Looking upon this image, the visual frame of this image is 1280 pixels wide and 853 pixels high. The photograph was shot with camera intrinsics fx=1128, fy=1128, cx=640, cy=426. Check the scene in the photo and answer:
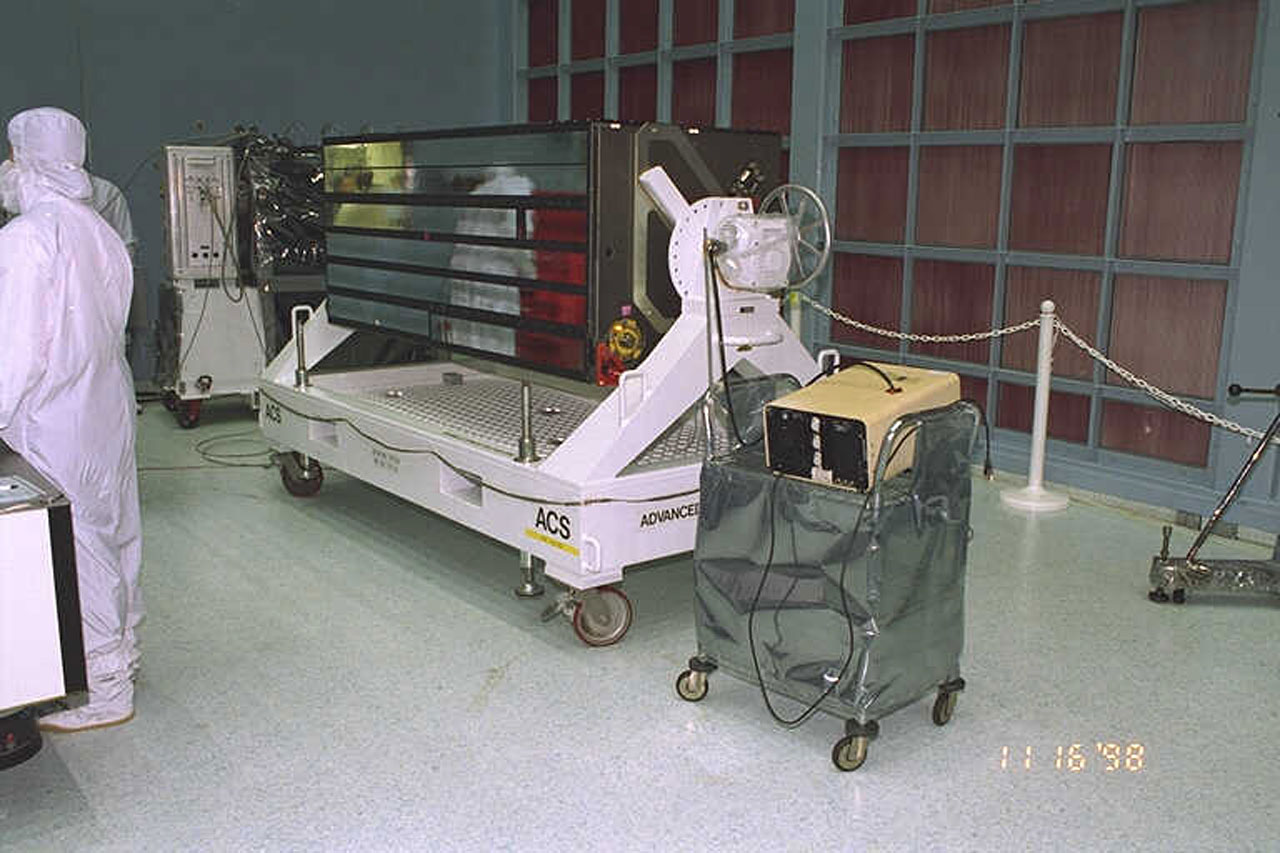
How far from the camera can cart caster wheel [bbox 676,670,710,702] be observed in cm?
Answer: 335

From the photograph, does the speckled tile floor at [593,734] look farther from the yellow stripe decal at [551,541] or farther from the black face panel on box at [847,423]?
the black face panel on box at [847,423]

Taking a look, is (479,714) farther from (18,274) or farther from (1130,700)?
(1130,700)

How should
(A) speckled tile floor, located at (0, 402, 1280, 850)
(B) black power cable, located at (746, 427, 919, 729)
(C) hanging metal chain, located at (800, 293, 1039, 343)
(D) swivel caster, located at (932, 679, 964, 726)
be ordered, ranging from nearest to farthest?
(A) speckled tile floor, located at (0, 402, 1280, 850)
(B) black power cable, located at (746, 427, 919, 729)
(D) swivel caster, located at (932, 679, 964, 726)
(C) hanging metal chain, located at (800, 293, 1039, 343)

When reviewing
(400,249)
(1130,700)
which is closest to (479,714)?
(1130,700)

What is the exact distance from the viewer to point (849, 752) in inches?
116

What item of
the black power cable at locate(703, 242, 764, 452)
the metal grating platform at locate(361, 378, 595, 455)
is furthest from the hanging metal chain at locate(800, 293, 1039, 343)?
the black power cable at locate(703, 242, 764, 452)

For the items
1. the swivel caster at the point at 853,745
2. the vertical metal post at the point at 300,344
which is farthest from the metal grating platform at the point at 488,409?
the swivel caster at the point at 853,745

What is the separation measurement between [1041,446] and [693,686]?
2920 millimetres

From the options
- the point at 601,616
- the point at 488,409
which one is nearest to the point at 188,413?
the point at 488,409

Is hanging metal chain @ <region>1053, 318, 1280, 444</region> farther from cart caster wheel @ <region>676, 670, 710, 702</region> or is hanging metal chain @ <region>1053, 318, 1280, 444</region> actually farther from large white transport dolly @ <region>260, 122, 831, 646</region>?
cart caster wheel @ <region>676, 670, 710, 702</region>

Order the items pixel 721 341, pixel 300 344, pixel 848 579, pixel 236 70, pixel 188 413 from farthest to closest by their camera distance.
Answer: pixel 236 70, pixel 188 413, pixel 300 344, pixel 721 341, pixel 848 579

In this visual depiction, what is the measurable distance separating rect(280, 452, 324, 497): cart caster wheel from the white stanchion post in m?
3.36

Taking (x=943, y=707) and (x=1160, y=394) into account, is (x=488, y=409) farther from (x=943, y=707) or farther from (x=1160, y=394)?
(x=1160, y=394)

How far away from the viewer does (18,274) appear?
9.50ft
